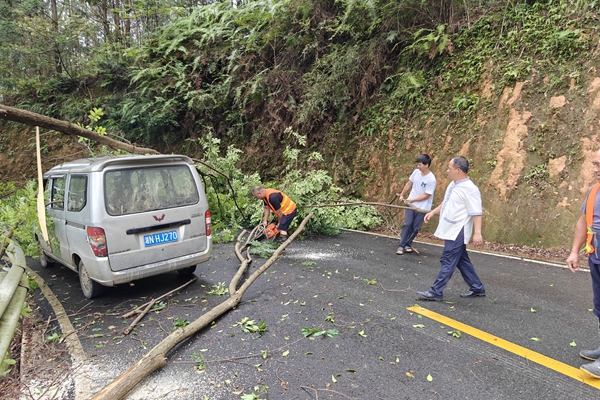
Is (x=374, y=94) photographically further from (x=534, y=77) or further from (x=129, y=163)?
(x=129, y=163)

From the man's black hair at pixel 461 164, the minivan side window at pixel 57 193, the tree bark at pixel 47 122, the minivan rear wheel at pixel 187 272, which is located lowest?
the minivan rear wheel at pixel 187 272

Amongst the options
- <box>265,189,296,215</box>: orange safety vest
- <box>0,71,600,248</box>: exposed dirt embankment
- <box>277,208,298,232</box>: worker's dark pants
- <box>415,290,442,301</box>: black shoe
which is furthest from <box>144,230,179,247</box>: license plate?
<box>415,290,442,301</box>: black shoe

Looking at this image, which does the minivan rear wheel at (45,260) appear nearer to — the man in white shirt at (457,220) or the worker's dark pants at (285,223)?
the worker's dark pants at (285,223)

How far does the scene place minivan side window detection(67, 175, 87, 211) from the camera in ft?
15.9

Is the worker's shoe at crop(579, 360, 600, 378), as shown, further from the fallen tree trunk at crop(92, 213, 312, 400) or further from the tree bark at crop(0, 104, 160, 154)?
the tree bark at crop(0, 104, 160, 154)

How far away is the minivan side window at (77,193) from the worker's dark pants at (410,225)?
537 cm

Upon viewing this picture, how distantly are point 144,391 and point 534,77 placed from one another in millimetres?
9289

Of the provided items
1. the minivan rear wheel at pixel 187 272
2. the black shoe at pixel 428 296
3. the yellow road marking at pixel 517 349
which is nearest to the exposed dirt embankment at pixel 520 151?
the minivan rear wheel at pixel 187 272

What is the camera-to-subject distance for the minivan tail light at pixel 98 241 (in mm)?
4520

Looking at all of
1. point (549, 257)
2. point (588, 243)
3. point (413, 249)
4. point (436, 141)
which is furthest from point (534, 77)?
point (588, 243)

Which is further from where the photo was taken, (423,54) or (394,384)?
(423,54)

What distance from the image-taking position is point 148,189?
4.95 metres

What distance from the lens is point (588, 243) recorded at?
122 inches

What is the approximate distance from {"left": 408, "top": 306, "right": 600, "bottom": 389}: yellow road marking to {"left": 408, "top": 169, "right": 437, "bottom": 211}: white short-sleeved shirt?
296cm
